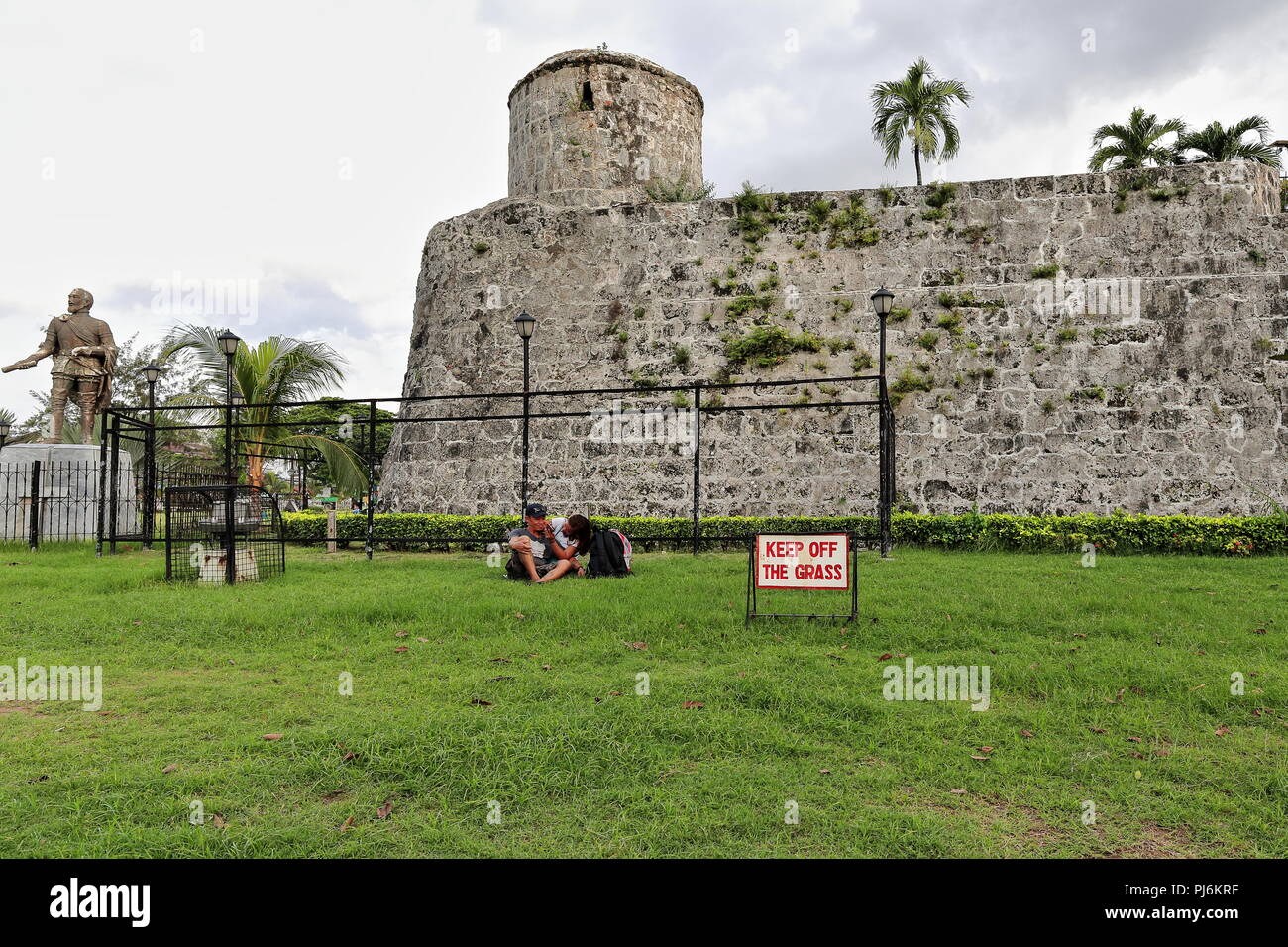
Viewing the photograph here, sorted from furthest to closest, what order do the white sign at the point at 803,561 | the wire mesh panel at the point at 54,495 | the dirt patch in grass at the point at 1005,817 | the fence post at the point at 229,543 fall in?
the wire mesh panel at the point at 54,495 → the fence post at the point at 229,543 → the white sign at the point at 803,561 → the dirt patch in grass at the point at 1005,817

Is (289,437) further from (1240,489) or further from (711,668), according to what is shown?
(1240,489)

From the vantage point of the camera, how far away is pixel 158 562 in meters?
10.2

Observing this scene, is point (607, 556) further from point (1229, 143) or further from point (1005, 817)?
point (1229, 143)

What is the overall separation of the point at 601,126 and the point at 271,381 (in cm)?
991

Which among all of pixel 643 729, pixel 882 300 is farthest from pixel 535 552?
pixel 882 300

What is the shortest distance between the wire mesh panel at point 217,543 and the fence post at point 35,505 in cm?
409

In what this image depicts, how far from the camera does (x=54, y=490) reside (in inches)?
542

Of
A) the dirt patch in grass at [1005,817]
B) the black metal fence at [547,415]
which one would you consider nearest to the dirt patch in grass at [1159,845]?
the dirt patch in grass at [1005,817]

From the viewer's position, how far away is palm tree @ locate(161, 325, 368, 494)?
19000 mm

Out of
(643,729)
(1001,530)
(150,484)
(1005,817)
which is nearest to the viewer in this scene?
(1005,817)

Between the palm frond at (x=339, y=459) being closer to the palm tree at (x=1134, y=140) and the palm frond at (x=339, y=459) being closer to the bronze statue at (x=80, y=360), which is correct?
the bronze statue at (x=80, y=360)

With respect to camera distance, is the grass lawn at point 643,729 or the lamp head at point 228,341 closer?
the grass lawn at point 643,729

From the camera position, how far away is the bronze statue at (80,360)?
14039mm

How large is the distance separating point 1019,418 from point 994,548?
2647mm
